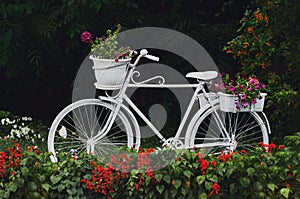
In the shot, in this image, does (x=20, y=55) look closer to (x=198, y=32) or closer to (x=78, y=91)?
(x=78, y=91)

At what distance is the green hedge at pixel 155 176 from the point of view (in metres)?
4.62

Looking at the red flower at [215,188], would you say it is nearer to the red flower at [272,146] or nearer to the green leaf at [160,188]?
the green leaf at [160,188]

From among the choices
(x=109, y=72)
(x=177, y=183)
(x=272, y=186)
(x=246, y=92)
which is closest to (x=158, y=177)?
(x=177, y=183)

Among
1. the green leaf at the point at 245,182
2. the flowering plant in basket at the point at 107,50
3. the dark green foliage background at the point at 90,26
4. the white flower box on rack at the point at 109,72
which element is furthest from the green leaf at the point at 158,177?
the dark green foliage background at the point at 90,26

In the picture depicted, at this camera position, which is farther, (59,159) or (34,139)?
(34,139)

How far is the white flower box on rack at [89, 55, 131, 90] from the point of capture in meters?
5.43

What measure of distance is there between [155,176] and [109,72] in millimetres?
1194

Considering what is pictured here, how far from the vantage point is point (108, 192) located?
4.74m

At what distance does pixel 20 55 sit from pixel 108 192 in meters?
3.51

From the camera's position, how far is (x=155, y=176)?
15.2 feet

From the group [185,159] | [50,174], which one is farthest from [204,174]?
[50,174]

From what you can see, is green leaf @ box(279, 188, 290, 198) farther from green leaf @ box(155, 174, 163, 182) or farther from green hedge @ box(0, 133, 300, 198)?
green leaf @ box(155, 174, 163, 182)

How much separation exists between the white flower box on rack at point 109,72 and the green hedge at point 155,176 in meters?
0.83

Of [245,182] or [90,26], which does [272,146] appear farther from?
[90,26]
